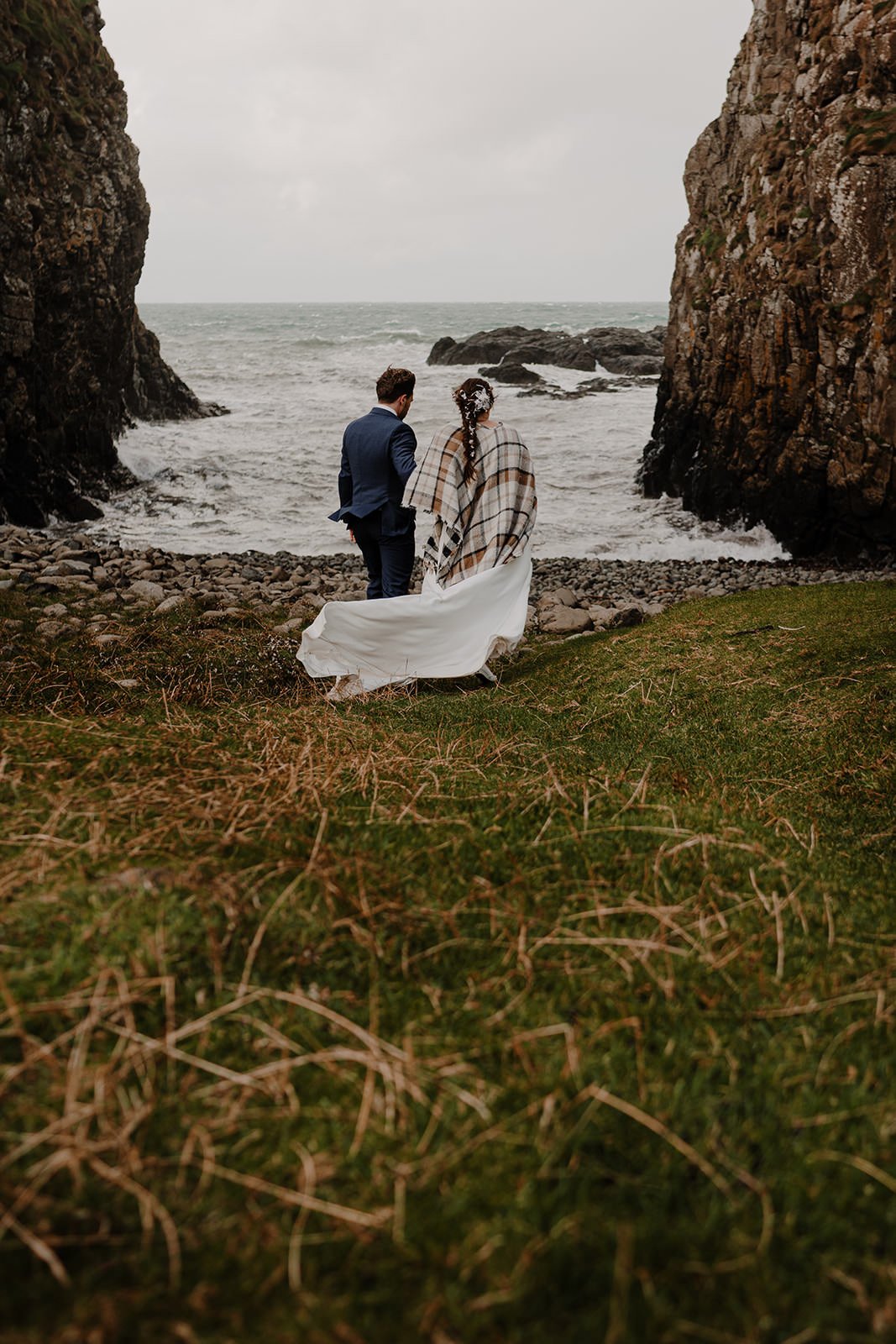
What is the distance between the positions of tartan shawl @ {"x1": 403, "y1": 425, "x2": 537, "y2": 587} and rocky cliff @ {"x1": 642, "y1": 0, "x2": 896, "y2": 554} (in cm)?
859

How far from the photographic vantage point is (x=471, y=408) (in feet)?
22.0

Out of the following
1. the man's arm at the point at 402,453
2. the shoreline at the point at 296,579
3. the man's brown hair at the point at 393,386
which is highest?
the man's brown hair at the point at 393,386

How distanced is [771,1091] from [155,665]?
19.0ft

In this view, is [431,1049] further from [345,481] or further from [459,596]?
[345,481]

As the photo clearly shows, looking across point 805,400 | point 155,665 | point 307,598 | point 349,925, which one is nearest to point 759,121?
point 805,400

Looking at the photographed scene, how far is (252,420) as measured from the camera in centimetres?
3108

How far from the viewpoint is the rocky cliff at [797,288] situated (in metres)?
13.2

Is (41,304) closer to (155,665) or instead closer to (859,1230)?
(155,665)

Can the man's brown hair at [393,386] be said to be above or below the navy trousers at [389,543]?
above

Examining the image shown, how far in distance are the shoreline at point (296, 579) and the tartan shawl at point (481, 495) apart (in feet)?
7.89

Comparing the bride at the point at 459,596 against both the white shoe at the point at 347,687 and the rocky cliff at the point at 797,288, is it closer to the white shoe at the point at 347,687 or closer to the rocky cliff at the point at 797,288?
the white shoe at the point at 347,687

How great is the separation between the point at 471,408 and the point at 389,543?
133cm

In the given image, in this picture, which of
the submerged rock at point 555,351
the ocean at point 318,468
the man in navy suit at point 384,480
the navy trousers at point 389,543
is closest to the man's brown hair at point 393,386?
the man in navy suit at point 384,480

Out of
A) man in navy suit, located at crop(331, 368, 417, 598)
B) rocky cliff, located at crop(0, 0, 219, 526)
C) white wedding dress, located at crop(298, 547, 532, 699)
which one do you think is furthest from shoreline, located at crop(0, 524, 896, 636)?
rocky cliff, located at crop(0, 0, 219, 526)
